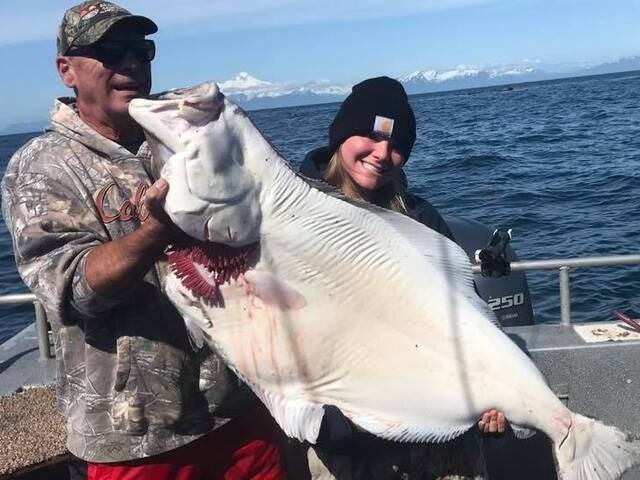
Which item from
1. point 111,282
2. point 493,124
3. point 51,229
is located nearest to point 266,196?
point 111,282

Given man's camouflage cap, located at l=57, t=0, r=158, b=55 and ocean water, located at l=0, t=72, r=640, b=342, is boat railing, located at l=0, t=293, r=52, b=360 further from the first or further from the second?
ocean water, located at l=0, t=72, r=640, b=342

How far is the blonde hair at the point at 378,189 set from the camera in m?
2.97

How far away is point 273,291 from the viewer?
230 centimetres

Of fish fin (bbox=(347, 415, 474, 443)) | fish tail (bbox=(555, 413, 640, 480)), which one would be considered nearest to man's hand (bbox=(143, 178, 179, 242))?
fish fin (bbox=(347, 415, 474, 443))

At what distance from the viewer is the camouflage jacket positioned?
231 centimetres

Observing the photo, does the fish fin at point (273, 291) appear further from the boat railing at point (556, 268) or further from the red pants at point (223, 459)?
the boat railing at point (556, 268)

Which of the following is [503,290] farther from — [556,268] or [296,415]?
[296,415]

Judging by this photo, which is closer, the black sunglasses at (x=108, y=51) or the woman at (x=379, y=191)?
the black sunglasses at (x=108, y=51)

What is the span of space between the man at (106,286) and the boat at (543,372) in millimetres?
1277

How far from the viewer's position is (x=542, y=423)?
2436 millimetres

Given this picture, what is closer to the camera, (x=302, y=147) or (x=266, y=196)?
(x=266, y=196)

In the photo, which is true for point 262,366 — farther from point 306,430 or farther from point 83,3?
point 83,3

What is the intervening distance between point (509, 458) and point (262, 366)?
2.48 metres

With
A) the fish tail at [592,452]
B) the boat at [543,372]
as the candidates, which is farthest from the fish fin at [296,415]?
the boat at [543,372]
